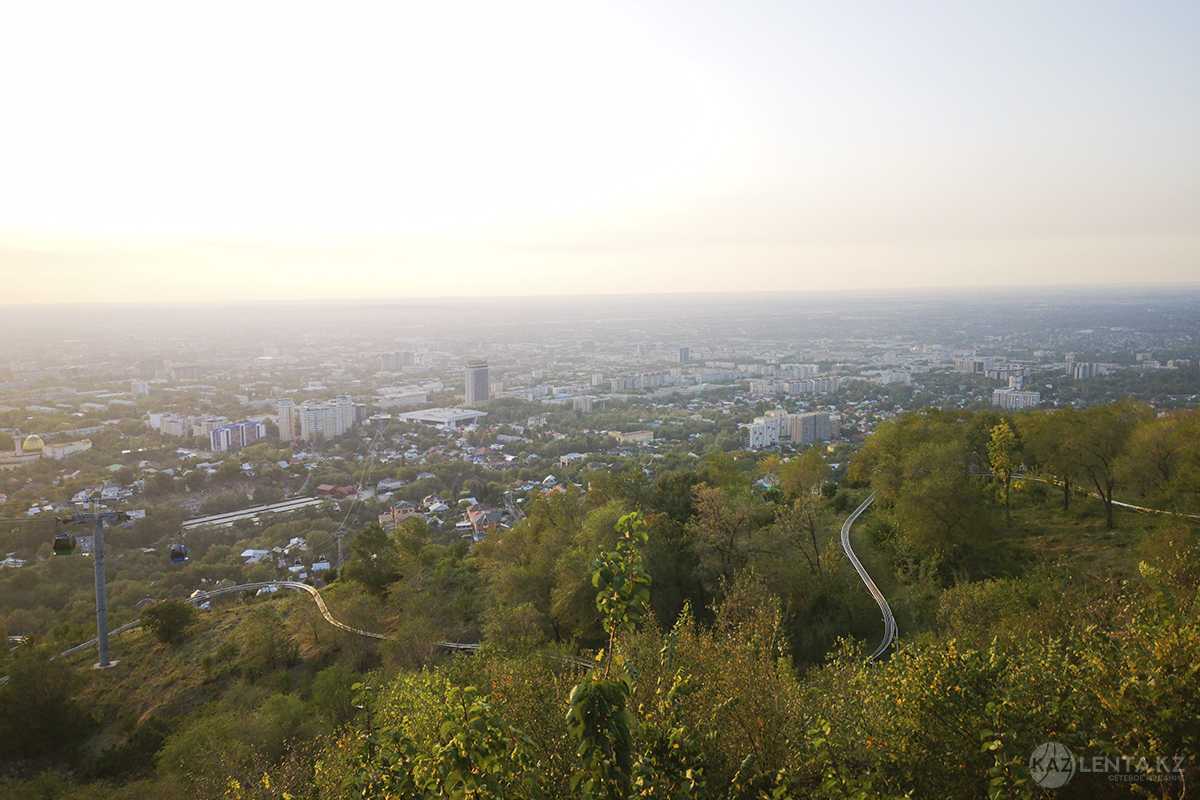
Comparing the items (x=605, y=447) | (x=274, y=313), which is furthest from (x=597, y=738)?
(x=274, y=313)

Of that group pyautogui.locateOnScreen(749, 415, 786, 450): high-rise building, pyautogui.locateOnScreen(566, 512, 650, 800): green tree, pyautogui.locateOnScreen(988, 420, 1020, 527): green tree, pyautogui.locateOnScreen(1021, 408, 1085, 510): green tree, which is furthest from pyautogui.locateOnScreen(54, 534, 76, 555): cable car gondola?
pyautogui.locateOnScreen(749, 415, 786, 450): high-rise building

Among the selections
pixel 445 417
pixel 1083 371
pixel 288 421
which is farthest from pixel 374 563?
pixel 1083 371

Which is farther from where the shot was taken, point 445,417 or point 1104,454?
point 445,417

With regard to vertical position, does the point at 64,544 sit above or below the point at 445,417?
A: above

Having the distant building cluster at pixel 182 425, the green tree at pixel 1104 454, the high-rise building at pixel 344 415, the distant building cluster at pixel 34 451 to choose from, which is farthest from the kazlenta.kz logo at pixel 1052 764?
the high-rise building at pixel 344 415

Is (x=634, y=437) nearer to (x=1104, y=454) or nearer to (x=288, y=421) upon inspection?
(x=288, y=421)

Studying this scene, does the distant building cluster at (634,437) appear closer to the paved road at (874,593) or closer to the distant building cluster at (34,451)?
the paved road at (874,593)

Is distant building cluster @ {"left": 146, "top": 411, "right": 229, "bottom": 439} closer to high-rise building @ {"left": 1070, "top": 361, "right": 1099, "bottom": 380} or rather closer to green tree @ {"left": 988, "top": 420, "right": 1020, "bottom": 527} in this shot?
green tree @ {"left": 988, "top": 420, "right": 1020, "bottom": 527}
